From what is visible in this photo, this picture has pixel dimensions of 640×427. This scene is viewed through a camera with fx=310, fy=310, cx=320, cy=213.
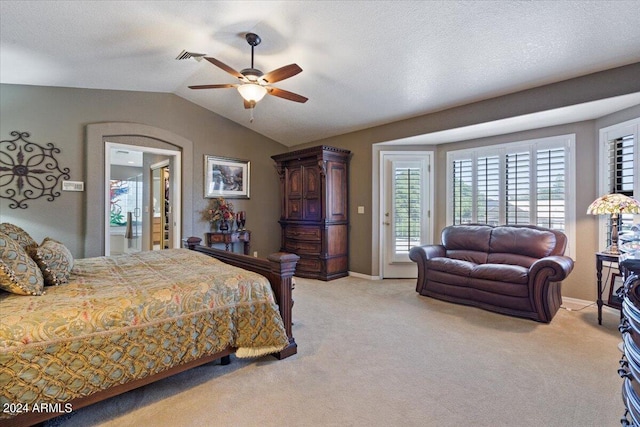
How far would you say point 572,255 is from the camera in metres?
3.85

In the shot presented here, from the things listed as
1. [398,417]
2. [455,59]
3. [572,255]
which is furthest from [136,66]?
[572,255]

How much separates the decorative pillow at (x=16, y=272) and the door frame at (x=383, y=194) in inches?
166

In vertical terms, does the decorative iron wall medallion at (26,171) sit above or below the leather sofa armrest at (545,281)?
above

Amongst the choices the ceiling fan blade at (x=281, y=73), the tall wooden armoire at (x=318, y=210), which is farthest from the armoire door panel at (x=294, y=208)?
the ceiling fan blade at (x=281, y=73)

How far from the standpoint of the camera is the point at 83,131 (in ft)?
14.0

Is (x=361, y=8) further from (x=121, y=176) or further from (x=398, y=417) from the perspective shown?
(x=121, y=176)

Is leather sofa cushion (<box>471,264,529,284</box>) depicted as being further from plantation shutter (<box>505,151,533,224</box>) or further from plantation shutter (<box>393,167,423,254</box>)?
plantation shutter (<box>393,167,423,254</box>)

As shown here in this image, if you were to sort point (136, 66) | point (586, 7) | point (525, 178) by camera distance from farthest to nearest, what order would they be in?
1. point (525, 178)
2. point (136, 66)
3. point (586, 7)

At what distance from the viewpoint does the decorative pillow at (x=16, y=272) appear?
1751 millimetres

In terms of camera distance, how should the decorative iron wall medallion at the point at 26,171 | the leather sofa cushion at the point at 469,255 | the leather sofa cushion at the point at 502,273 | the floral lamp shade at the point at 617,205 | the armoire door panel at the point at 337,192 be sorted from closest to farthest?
the floral lamp shade at the point at 617,205 → the leather sofa cushion at the point at 502,273 → the decorative iron wall medallion at the point at 26,171 → the leather sofa cushion at the point at 469,255 → the armoire door panel at the point at 337,192

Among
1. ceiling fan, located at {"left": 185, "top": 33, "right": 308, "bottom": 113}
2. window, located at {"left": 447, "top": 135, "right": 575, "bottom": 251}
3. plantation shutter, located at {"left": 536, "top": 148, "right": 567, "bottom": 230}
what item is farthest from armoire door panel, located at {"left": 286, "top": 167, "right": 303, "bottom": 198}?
plantation shutter, located at {"left": 536, "top": 148, "right": 567, "bottom": 230}

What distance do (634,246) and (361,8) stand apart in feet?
8.54

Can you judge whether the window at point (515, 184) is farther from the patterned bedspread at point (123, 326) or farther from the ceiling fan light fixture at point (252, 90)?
the patterned bedspread at point (123, 326)

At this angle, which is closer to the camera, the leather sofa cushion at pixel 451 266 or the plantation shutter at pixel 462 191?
the leather sofa cushion at pixel 451 266
